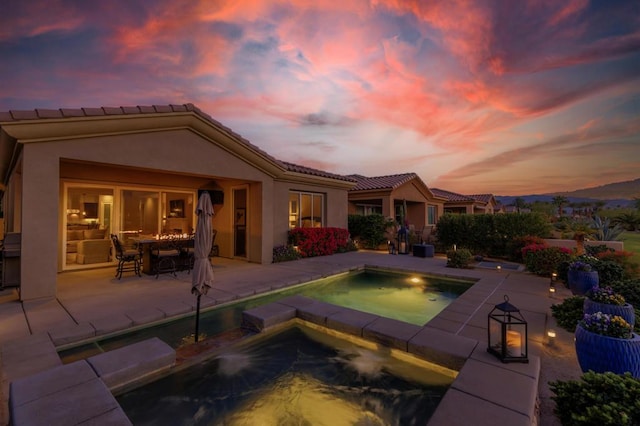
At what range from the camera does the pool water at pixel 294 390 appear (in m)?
2.79

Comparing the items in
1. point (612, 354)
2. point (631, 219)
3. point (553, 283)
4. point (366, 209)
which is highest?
point (366, 209)

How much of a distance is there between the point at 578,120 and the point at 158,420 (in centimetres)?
1818

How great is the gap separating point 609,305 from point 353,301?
178 inches

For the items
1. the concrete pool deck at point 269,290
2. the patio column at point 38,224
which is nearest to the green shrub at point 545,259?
the concrete pool deck at point 269,290

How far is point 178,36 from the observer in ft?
31.8

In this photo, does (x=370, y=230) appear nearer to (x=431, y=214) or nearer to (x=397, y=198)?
(x=397, y=198)

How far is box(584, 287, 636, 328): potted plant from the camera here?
3.48m

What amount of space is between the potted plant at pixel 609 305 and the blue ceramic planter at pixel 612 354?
37.3 inches

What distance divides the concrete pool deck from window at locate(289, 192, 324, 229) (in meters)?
3.09

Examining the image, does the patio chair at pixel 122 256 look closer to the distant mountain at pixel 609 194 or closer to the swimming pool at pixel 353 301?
the swimming pool at pixel 353 301

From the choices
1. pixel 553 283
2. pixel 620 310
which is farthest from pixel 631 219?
pixel 620 310

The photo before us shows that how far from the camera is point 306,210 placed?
512 inches

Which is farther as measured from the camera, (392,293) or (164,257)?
(164,257)

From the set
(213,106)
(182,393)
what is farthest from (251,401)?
(213,106)
